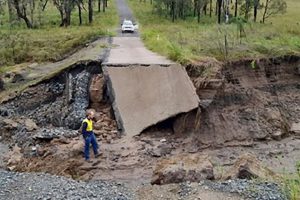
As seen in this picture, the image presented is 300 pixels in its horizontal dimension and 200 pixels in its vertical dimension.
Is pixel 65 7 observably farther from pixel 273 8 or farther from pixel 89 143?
pixel 89 143

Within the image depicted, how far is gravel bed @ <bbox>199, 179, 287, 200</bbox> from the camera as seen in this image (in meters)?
14.5

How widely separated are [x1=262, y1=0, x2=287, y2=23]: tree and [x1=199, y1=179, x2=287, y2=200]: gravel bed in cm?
3854

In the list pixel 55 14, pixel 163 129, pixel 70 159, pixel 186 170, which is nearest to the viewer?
pixel 186 170

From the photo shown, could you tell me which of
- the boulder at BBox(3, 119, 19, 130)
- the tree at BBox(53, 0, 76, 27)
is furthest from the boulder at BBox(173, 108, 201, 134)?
the tree at BBox(53, 0, 76, 27)

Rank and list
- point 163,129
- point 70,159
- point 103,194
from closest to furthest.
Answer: point 103,194 → point 70,159 → point 163,129

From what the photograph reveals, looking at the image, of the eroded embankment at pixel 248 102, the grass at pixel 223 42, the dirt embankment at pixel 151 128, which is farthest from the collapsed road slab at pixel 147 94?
the grass at pixel 223 42

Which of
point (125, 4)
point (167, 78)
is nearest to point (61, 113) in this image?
point (167, 78)

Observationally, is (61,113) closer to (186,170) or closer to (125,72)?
(125,72)

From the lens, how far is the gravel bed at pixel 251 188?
14.5 m

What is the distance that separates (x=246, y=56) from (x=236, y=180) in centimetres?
1554

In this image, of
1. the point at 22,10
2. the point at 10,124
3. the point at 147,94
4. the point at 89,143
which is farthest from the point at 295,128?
the point at 22,10

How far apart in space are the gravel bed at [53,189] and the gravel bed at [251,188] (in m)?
2.62

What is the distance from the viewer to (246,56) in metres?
30.3

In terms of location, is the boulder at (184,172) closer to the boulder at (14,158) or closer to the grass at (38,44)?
the boulder at (14,158)
